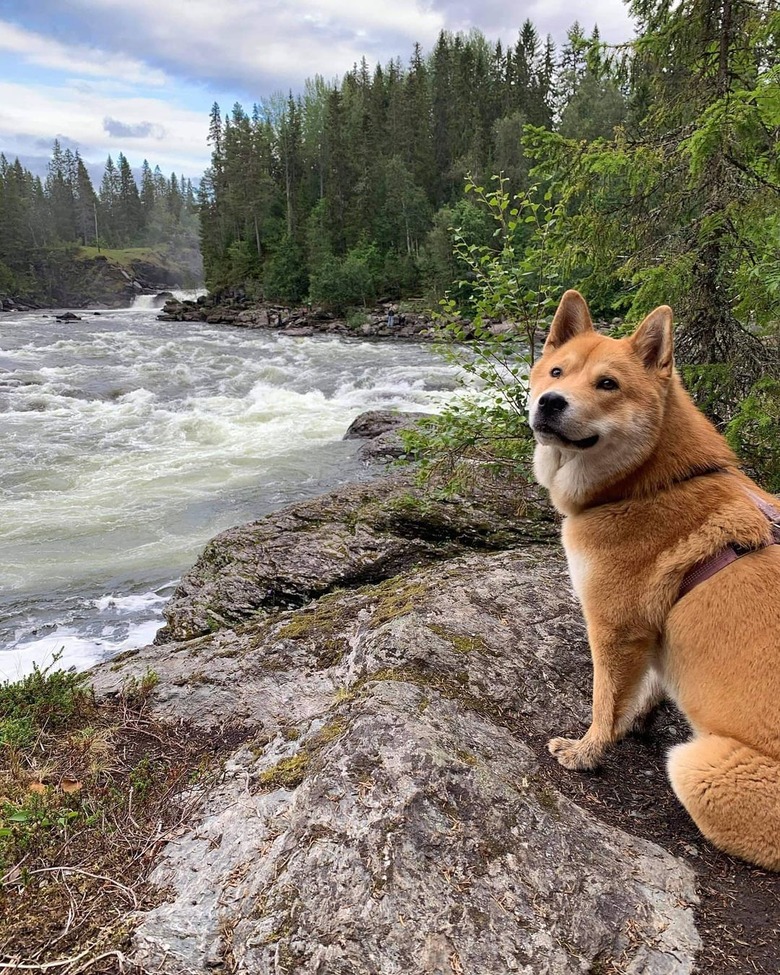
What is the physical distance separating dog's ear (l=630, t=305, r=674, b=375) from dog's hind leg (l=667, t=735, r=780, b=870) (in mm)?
1706

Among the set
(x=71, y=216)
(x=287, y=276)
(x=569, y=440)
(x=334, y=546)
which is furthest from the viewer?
(x=71, y=216)

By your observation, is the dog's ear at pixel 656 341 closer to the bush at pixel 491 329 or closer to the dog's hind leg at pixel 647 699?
the dog's hind leg at pixel 647 699

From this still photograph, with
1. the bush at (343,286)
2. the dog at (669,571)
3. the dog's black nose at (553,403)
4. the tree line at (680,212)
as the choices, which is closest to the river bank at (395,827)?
the dog at (669,571)

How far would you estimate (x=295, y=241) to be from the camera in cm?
6300

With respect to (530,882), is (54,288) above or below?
above

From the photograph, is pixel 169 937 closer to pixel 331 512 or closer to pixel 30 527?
pixel 331 512

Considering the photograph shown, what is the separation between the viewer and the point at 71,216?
106m

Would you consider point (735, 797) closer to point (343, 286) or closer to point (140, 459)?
point (140, 459)

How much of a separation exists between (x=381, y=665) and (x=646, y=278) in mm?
4587

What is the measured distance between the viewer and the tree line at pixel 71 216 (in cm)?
8056

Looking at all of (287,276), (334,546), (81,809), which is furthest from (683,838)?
(287,276)

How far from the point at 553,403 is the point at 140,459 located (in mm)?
13916

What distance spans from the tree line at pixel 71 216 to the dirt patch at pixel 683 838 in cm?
8534

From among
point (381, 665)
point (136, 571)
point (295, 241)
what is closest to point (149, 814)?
point (381, 665)
